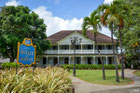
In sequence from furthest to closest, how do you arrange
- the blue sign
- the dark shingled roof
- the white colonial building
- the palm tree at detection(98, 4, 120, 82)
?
the dark shingled roof
the white colonial building
the palm tree at detection(98, 4, 120, 82)
the blue sign

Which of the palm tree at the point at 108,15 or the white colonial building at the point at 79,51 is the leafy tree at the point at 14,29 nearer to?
the white colonial building at the point at 79,51

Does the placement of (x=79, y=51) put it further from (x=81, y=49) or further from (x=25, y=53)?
(x=25, y=53)

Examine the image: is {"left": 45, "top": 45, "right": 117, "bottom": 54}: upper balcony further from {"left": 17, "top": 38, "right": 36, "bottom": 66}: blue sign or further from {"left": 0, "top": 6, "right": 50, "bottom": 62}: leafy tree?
{"left": 17, "top": 38, "right": 36, "bottom": 66}: blue sign

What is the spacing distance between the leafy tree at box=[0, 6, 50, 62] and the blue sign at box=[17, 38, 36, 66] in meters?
13.9

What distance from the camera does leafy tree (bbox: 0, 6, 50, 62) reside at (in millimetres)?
19803

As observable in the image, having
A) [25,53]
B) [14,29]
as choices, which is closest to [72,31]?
[14,29]

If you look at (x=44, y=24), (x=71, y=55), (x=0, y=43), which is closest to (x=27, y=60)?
(x=0, y=43)

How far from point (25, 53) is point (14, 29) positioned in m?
16.0

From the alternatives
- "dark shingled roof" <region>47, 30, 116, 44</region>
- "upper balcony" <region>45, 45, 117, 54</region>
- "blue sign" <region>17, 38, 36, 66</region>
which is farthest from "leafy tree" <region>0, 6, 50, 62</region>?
"blue sign" <region>17, 38, 36, 66</region>

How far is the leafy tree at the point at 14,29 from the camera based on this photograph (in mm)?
19803

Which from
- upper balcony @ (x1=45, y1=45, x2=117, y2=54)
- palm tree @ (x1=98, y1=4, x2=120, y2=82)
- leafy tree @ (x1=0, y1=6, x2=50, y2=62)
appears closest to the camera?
palm tree @ (x1=98, y1=4, x2=120, y2=82)

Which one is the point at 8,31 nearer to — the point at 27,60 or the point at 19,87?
the point at 27,60

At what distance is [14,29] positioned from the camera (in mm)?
21031

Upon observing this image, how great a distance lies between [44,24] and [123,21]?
18.0m
